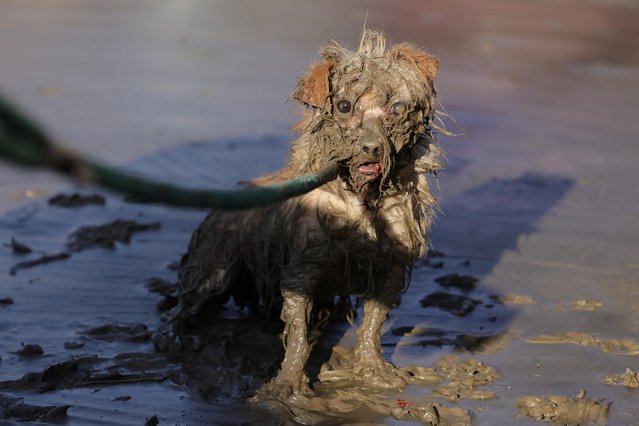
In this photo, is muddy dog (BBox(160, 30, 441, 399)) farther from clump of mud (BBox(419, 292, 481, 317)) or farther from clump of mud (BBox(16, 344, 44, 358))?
clump of mud (BBox(419, 292, 481, 317))

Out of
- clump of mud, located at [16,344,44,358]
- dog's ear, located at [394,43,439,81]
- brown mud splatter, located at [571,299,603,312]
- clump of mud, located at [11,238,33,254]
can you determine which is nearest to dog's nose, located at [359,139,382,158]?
dog's ear, located at [394,43,439,81]

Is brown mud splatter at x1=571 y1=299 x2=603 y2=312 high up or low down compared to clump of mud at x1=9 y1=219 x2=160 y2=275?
up

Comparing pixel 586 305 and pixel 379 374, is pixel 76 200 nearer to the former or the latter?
pixel 379 374

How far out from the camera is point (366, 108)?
578cm

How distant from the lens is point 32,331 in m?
6.81

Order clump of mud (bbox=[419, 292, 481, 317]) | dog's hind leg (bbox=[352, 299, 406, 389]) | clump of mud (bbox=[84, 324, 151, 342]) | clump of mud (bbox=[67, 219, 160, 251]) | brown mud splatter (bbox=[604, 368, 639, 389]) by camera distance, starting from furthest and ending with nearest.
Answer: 1. clump of mud (bbox=[67, 219, 160, 251])
2. clump of mud (bbox=[419, 292, 481, 317])
3. clump of mud (bbox=[84, 324, 151, 342])
4. dog's hind leg (bbox=[352, 299, 406, 389])
5. brown mud splatter (bbox=[604, 368, 639, 389])

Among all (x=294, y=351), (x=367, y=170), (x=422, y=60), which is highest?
(x=422, y=60)

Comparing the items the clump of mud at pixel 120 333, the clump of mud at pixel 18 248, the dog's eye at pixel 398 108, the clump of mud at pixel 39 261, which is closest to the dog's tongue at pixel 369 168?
the dog's eye at pixel 398 108

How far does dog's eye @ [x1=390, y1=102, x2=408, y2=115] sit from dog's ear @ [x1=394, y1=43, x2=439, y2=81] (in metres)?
0.28

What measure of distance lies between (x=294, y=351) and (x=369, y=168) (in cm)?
106

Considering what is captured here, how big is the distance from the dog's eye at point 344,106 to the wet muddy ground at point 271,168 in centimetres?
149

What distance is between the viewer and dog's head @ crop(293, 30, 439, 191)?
5754 millimetres

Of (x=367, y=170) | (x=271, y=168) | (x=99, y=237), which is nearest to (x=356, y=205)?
(x=367, y=170)

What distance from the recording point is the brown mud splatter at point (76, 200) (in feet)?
30.4
